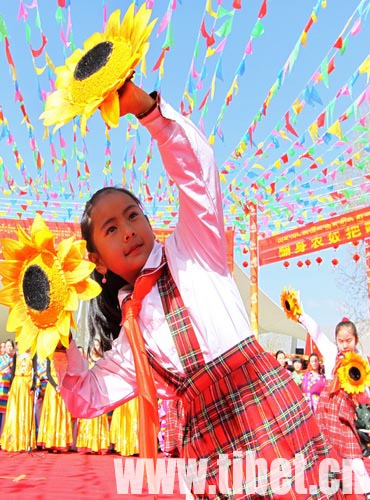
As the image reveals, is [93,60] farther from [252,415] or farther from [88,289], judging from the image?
[252,415]

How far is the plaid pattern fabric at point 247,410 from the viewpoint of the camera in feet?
3.88

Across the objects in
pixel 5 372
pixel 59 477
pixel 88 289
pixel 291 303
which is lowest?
pixel 59 477

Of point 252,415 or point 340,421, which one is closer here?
point 252,415

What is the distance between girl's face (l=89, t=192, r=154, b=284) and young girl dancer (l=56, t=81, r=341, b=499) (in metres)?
0.05

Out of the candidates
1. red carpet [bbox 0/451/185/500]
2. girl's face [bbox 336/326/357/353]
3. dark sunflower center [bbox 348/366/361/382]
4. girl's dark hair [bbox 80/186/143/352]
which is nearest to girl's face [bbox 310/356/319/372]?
red carpet [bbox 0/451/185/500]

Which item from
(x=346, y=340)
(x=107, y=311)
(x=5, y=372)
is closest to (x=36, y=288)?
(x=107, y=311)

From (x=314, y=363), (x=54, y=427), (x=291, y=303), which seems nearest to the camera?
(x=291, y=303)

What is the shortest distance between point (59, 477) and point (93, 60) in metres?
4.50

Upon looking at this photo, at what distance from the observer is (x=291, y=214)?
379 inches

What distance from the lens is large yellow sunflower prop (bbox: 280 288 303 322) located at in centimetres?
285

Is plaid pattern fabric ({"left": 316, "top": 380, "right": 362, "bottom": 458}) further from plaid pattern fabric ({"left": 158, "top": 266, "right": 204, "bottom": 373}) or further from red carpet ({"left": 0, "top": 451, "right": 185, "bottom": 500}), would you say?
plaid pattern fabric ({"left": 158, "top": 266, "right": 204, "bottom": 373})

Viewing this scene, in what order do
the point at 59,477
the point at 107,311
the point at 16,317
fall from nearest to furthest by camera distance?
the point at 16,317 → the point at 107,311 → the point at 59,477

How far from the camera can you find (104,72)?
1.08 metres

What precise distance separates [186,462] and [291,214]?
856cm
